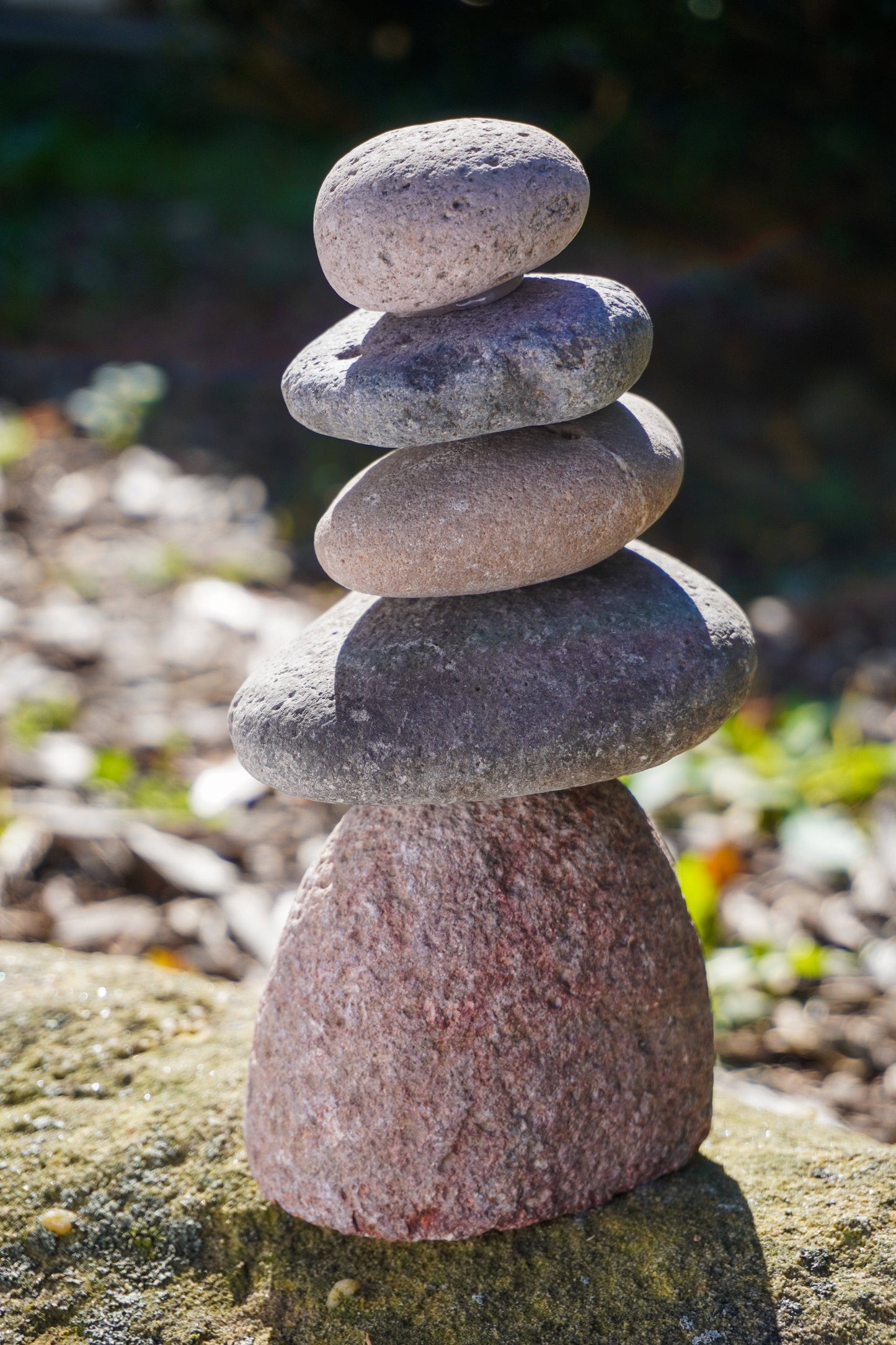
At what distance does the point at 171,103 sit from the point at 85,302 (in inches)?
101

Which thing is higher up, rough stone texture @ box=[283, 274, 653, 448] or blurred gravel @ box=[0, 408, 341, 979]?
rough stone texture @ box=[283, 274, 653, 448]

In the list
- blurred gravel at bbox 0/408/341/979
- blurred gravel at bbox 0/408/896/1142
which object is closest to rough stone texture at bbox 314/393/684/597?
blurred gravel at bbox 0/408/896/1142

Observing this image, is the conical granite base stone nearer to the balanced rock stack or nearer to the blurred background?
the balanced rock stack

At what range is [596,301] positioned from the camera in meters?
2.03

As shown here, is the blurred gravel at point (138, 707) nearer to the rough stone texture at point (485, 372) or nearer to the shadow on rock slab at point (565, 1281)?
the shadow on rock slab at point (565, 1281)

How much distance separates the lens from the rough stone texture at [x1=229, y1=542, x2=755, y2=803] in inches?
79.2

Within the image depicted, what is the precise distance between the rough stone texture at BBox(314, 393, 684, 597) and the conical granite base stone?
0.44 m

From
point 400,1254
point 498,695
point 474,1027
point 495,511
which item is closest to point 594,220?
point 495,511

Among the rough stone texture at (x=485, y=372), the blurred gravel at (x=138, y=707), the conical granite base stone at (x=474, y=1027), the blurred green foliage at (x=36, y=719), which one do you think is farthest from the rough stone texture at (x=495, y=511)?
the blurred green foliage at (x=36, y=719)

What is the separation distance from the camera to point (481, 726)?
6.58 feet

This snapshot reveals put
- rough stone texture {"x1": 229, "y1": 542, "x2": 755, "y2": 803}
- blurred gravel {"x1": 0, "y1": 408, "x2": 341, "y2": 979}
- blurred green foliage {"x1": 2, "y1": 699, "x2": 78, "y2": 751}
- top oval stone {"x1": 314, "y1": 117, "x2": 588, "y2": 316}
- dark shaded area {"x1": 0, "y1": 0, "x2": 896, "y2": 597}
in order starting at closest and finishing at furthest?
top oval stone {"x1": 314, "y1": 117, "x2": 588, "y2": 316}
rough stone texture {"x1": 229, "y1": 542, "x2": 755, "y2": 803}
blurred gravel {"x1": 0, "y1": 408, "x2": 341, "y2": 979}
blurred green foliage {"x1": 2, "y1": 699, "x2": 78, "y2": 751}
dark shaded area {"x1": 0, "y1": 0, "x2": 896, "y2": 597}

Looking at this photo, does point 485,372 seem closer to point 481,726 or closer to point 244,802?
point 481,726

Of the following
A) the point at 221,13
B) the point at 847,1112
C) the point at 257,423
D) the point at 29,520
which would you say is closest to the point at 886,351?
the point at 257,423

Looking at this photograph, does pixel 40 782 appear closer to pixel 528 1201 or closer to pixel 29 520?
pixel 29 520
